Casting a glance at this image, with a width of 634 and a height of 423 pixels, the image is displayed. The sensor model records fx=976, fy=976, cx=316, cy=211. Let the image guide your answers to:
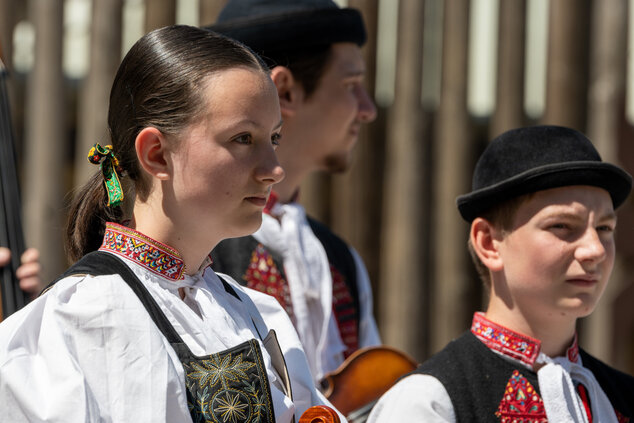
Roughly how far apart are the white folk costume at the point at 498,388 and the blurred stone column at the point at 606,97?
7.17 ft

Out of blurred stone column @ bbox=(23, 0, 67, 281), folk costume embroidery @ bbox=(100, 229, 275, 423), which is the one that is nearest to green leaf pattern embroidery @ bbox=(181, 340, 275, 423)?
folk costume embroidery @ bbox=(100, 229, 275, 423)

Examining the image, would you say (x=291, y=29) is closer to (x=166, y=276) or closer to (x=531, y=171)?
(x=531, y=171)

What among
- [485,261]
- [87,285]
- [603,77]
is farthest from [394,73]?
[87,285]

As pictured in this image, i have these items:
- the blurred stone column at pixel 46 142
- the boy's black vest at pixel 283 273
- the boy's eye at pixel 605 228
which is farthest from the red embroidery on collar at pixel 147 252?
the blurred stone column at pixel 46 142

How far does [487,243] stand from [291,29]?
949mm

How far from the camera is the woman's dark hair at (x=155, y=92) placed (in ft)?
6.14

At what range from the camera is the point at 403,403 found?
2223 millimetres

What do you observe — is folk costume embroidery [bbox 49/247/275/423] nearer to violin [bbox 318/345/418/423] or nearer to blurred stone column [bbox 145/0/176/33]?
violin [bbox 318/345/418/423]

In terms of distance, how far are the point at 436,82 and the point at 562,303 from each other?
234 cm

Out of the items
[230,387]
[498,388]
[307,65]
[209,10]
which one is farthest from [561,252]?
[209,10]

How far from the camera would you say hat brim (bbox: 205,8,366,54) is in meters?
2.92

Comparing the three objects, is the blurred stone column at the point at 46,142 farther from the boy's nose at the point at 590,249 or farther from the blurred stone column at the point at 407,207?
the boy's nose at the point at 590,249

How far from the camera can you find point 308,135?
303cm

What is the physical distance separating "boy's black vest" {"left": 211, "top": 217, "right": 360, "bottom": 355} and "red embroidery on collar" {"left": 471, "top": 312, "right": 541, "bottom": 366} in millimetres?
679
